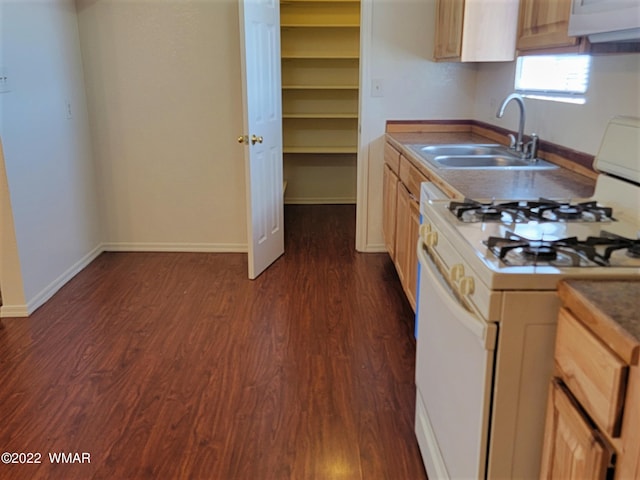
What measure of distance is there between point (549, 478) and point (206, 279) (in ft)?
9.16

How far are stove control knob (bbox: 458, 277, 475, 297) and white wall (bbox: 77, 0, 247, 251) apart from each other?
2.92 metres

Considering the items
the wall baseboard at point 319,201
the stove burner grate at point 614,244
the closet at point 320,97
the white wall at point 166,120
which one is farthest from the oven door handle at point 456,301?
the wall baseboard at point 319,201

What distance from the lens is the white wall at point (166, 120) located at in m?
3.77

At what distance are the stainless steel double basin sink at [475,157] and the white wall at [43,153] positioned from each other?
2232 mm

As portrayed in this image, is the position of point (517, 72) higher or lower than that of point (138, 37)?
lower

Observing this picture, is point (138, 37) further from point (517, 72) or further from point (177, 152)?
point (517, 72)

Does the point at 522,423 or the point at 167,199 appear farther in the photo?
the point at 167,199

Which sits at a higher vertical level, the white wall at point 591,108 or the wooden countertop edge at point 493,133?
the white wall at point 591,108

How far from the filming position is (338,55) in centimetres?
528

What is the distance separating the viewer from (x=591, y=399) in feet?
3.32

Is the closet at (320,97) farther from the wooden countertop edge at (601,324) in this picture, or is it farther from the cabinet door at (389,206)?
the wooden countertop edge at (601,324)

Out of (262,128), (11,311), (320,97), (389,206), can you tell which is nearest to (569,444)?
(389,206)

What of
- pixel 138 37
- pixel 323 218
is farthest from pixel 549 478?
pixel 323 218

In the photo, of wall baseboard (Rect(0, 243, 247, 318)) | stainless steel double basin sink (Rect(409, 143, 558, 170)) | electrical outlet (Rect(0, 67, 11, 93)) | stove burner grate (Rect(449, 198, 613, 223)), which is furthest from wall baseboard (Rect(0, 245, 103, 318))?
stove burner grate (Rect(449, 198, 613, 223))
